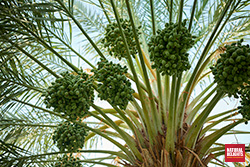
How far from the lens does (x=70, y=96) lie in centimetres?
213

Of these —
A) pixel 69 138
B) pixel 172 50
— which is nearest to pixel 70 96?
pixel 69 138

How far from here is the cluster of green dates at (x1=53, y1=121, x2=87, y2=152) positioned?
267 centimetres

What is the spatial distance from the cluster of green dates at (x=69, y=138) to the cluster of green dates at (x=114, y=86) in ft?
2.63

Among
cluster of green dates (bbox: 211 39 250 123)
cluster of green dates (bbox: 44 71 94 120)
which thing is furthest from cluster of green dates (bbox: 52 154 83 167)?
cluster of green dates (bbox: 211 39 250 123)

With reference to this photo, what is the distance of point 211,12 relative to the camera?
3676mm

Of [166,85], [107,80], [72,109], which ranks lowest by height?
[72,109]

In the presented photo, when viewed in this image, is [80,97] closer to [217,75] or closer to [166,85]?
[217,75]

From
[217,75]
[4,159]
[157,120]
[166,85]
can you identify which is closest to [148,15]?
[166,85]

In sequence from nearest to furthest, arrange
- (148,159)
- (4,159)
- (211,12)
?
(148,159)
(4,159)
(211,12)

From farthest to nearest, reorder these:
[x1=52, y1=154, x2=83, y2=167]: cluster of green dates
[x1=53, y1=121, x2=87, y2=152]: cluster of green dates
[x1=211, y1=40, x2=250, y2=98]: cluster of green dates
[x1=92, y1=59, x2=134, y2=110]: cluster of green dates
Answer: [x1=52, y1=154, x2=83, y2=167]: cluster of green dates → [x1=53, y1=121, x2=87, y2=152]: cluster of green dates → [x1=92, y1=59, x2=134, y2=110]: cluster of green dates → [x1=211, y1=40, x2=250, y2=98]: cluster of green dates

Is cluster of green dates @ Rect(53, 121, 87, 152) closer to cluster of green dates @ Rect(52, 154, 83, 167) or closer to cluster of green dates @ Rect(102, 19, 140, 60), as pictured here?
cluster of green dates @ Rect(52, 154, 83, 167)

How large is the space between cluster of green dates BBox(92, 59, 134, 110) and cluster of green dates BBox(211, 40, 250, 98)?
77cm

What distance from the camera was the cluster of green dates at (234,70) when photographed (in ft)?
6.43

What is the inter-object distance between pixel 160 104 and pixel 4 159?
191cm
